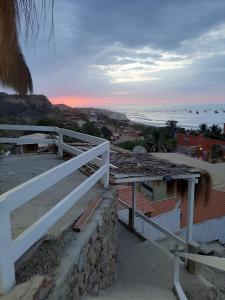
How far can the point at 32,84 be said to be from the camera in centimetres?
668

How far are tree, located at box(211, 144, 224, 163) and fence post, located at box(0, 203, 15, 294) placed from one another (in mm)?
40382

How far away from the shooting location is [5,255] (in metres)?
2.11

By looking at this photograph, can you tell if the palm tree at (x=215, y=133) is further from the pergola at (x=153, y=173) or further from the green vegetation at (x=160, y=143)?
the pergola at (x=153, y=173)

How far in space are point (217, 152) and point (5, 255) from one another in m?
41.8

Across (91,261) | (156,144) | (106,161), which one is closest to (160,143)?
(156,144)

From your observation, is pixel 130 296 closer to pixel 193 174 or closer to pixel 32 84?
pixel 193 174

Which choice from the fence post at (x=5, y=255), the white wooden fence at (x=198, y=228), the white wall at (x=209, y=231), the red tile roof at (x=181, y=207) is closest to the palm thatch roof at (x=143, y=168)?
the fence post at (x=5, y=255)

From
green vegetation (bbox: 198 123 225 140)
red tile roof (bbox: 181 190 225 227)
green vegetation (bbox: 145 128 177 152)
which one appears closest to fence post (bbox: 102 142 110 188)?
red tile roof (bbox: 181 190 225 227)

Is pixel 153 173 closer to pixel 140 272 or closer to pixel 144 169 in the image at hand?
pixel 144 169

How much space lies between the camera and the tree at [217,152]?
134ft

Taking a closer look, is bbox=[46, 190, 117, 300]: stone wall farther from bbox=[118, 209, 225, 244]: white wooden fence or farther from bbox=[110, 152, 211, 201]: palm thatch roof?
bbox=[118, 209, 225, 244]: white wooden fence

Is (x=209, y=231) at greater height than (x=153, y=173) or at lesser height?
lesser

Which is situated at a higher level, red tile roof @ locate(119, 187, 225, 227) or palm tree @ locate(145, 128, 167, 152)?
red tile roof @ locate(119, 187, 225, 227)

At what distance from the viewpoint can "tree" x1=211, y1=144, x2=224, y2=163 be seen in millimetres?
40750
